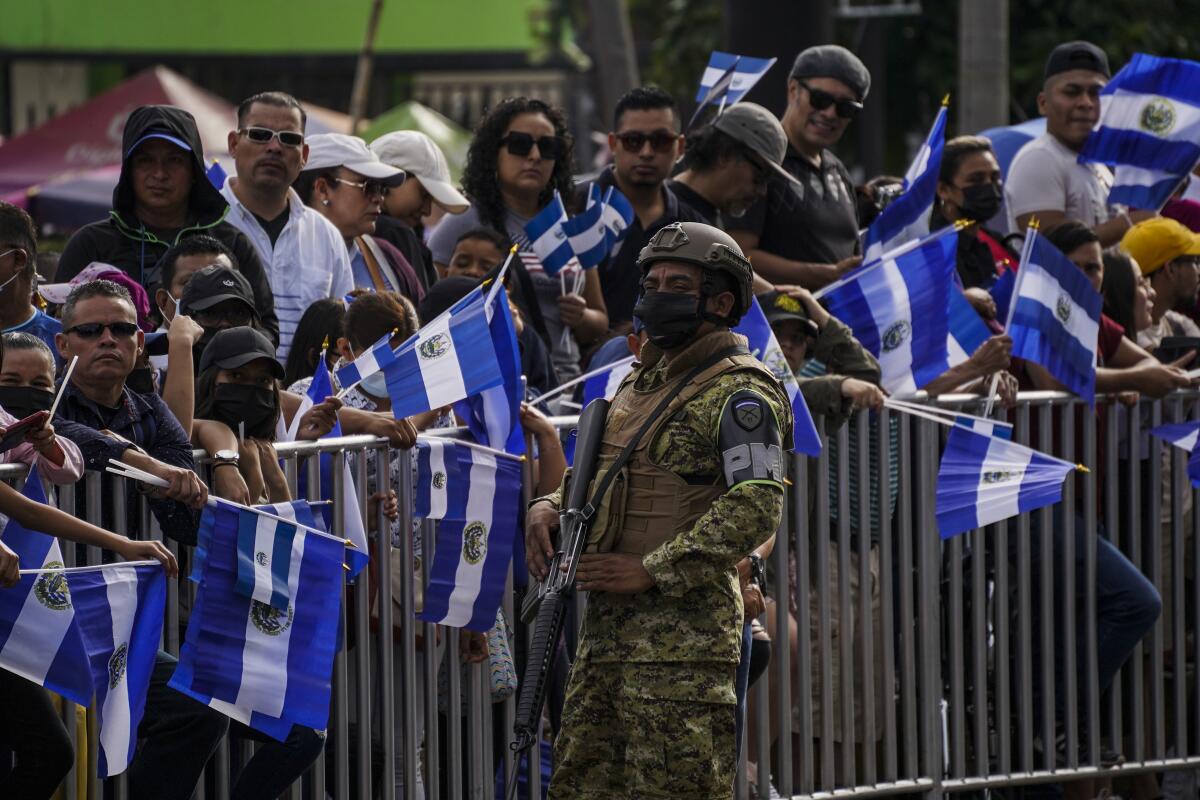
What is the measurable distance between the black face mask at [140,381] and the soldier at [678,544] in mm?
1463

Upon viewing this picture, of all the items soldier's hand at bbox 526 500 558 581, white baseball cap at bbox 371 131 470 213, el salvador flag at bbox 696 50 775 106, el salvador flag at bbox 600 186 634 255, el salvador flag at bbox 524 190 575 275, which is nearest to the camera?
soldier's hand at bbox 526 500 558 581

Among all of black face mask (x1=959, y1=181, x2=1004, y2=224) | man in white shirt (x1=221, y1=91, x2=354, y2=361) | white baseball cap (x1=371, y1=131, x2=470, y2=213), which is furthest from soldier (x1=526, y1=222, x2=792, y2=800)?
black face mask (x1=959, y1=181, x2=1004, y2=224)

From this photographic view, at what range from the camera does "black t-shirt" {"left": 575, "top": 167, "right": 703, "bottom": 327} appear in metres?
8.64

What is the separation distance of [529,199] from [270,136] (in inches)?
46.8

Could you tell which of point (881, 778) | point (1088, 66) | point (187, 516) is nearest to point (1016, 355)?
point (881, 778)

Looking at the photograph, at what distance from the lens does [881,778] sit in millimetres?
8109

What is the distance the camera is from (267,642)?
6379mm

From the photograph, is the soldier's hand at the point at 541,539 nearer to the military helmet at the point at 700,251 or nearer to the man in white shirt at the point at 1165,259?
the military helmet at the point at 700,251

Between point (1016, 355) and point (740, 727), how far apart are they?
2.44 m

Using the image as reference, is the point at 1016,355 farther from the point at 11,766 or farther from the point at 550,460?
the point at 11,766

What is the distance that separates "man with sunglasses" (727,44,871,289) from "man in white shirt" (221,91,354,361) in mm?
1768

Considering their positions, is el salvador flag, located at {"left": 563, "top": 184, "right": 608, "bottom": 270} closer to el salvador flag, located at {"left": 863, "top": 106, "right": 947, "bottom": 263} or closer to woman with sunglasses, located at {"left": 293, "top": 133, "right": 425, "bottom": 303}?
woman with sunglasses, located at {"left": 293, "top": 133, "right": 425, "bottom": 303}

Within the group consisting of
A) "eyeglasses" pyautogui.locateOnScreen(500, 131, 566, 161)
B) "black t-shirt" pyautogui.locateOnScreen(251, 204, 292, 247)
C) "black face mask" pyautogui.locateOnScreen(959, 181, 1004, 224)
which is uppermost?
"eyeglasses" pyautogui.locateOnScreen(500, 131, 566, 161)

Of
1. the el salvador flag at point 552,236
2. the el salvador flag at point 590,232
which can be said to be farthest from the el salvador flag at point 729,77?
the el salvador flag at point 552,236
